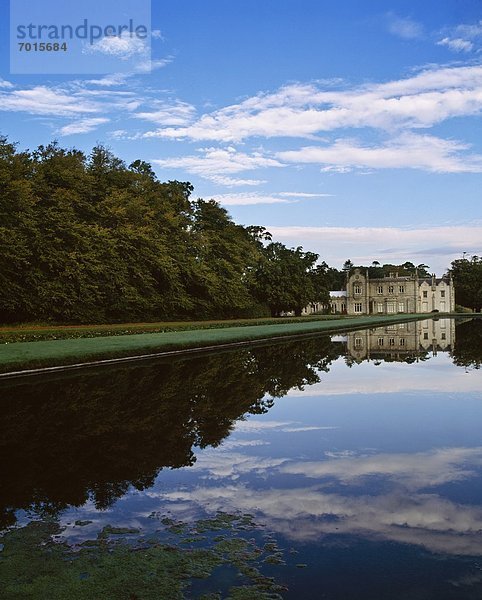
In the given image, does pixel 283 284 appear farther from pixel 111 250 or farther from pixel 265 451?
pixel 265 451

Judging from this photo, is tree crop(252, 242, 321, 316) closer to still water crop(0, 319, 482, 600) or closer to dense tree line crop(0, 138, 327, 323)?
dense tree line crop(0, 138, 327, 323)

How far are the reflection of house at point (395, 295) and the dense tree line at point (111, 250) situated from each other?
40.7 metres

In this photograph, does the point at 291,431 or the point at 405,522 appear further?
the point at 291,431

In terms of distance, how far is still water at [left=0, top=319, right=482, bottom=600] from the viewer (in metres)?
4.44

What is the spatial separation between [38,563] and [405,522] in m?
3.11

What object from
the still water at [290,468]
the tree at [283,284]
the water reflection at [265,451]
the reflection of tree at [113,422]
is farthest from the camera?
the tree at [283,284]

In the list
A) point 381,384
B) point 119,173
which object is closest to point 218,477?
point 381,384

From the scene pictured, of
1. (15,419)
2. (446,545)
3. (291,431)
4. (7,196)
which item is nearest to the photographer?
(446,545)

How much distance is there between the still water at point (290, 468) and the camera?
14.6 feet

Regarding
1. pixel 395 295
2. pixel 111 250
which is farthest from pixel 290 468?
pixel 395 295

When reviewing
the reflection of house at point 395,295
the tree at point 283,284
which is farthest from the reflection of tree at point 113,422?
the reflection of house at point 395,295

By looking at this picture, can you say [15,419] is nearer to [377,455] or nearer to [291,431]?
[291,431]

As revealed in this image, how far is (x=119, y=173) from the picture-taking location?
153ft

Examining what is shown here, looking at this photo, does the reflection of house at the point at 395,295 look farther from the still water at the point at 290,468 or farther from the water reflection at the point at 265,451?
the still water at the point at 290,468
